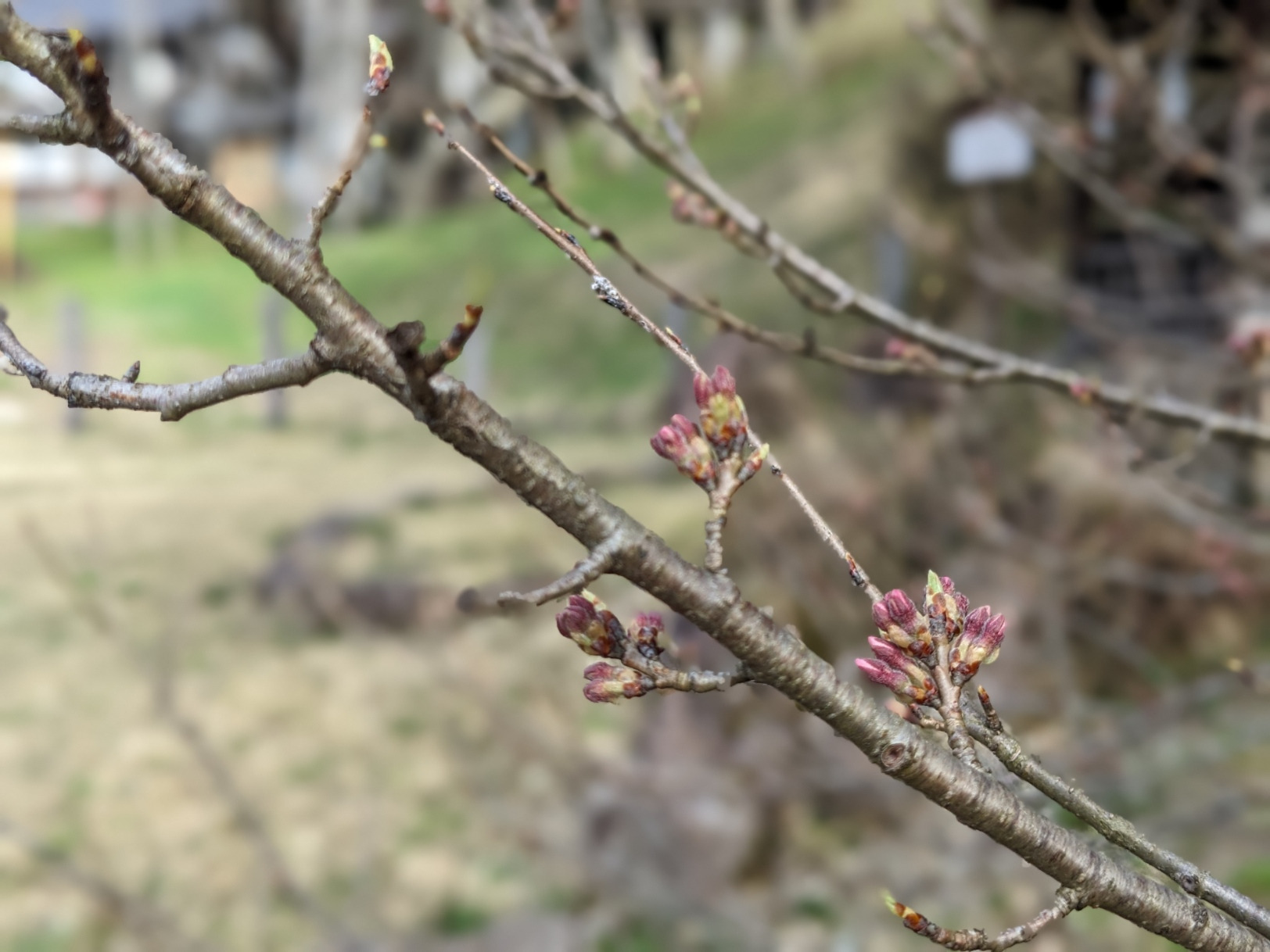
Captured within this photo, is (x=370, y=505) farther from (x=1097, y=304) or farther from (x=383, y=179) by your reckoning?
(x=383, y=179)

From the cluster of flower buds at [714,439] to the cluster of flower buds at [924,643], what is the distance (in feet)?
0.49

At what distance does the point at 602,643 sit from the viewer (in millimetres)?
802

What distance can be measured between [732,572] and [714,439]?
5777mm

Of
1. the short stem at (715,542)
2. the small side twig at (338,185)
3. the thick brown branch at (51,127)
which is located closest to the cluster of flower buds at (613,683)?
the short stem at (715,542)

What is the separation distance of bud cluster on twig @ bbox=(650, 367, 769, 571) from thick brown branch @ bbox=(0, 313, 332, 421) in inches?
9.2

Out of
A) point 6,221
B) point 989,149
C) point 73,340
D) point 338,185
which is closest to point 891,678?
point 338,185

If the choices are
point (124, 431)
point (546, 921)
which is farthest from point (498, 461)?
point (124, 431)

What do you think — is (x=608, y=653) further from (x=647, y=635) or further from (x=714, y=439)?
(x=714, y=439)

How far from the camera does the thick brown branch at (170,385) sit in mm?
702

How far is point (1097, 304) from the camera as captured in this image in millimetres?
6574

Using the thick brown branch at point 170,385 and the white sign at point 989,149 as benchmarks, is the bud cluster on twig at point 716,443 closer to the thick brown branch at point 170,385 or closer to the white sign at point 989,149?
the thick brown branch at point 170,385

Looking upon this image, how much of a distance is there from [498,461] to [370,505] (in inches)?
319

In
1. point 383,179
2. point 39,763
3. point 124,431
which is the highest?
point 383,179

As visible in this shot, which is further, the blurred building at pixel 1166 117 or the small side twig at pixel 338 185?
the blurred building at pixel 1166 117
